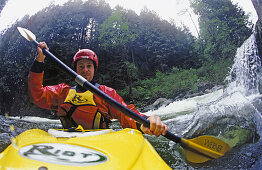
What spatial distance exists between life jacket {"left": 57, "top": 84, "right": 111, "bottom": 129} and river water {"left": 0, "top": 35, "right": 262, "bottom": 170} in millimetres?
553

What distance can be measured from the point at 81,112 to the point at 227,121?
209cm

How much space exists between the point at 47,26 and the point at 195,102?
2.49m

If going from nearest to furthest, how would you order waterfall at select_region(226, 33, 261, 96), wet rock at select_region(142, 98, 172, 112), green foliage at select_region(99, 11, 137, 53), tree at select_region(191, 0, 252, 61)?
green foliage at select_region(99, 11, 137, 53), tree at select_region(191, 0, 252, 61), wet rock at select_region(142, 98, 172, 112), waterfall at select_region(226, 33, 261, 96)

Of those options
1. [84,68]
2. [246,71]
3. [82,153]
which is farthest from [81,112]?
[246,71]

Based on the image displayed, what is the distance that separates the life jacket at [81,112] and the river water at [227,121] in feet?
1.81

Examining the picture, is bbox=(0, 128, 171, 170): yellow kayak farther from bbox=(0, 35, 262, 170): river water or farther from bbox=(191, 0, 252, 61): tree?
bbox=(191, 0, 252, 61): tree

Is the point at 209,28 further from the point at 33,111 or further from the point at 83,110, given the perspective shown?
the point at 33,111

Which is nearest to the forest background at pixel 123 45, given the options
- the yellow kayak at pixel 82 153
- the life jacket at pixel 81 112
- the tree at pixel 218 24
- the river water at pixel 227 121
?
the tree at pixel 218 24

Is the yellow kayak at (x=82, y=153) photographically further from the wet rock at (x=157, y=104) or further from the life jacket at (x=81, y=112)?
the wet rock at (x=157, y=104)

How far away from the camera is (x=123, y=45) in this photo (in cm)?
206

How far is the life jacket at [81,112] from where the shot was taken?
3.72 feet

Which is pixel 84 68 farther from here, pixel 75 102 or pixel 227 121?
pixel 227 121

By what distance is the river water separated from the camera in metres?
1.69

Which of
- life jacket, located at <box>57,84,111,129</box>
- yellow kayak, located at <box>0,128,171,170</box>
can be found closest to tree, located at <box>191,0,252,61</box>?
life jacket, located at <box>57,84,111,129</box>
